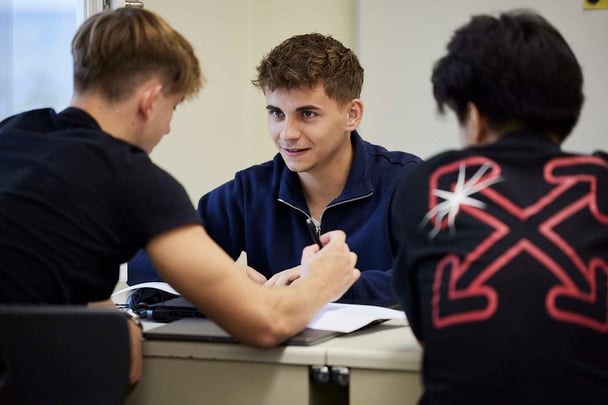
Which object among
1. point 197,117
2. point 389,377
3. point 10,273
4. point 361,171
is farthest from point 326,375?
point 197,117

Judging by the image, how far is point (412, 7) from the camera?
11.3 feet

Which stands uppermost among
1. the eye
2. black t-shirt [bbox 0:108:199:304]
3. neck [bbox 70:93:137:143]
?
neck [bbox 70:93:137:143]

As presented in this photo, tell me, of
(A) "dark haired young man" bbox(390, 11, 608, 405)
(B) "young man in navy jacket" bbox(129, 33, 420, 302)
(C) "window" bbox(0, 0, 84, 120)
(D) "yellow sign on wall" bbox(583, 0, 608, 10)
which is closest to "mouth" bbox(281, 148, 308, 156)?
(B) "young man in navy jacket" bbox(129, 33, 420, 302)

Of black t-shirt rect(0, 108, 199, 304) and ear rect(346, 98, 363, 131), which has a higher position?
ear rect(346, 98, 363, 131)

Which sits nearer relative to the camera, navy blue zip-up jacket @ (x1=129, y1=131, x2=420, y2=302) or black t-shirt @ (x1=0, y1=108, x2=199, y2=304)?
black t-shirt @ (x1=0, y1=108, x2=199, y2=304)

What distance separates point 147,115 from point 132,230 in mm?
256

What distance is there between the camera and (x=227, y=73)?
364cm

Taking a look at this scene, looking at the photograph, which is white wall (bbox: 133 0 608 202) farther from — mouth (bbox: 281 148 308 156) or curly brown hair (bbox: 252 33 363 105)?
mouth (bbox: 281 148 308 156)

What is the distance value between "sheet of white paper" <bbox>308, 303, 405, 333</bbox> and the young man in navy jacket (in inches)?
19.1

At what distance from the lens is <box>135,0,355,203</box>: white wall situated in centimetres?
340

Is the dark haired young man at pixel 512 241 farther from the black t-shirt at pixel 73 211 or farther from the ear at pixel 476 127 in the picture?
the black t-shirt at pixel 73 211

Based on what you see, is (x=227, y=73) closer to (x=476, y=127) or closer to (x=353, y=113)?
(x=353, y=113)

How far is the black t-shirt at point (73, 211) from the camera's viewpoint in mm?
1323

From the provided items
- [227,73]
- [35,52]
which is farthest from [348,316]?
[227,73]
